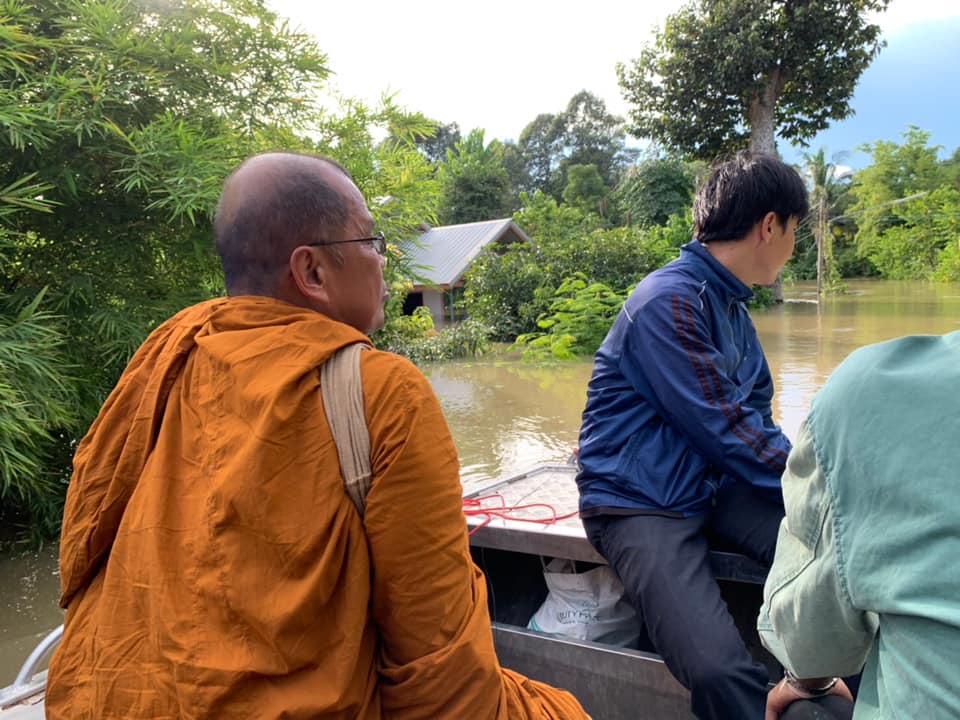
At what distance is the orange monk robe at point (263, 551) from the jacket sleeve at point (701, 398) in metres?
0.95

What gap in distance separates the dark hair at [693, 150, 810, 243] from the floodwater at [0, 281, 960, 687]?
2535 millimetres

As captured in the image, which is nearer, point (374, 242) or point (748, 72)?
point (374, 242)

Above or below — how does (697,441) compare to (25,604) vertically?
above

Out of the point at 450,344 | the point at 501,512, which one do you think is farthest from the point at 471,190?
the point at 501,512

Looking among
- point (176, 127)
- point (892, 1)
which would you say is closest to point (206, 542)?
point (176, 127)

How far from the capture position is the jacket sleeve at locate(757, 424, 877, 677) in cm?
84

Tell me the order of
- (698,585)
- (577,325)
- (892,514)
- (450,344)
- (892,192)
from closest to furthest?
1. (892,514)
2. (698,585)
3. (577,325)
4. (450,344)
5. (892,192)

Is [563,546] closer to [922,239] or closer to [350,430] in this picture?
[350,430]

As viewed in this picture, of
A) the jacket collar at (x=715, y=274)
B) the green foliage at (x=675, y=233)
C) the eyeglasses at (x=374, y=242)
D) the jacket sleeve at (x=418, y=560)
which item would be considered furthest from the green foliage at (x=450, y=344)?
the jacket sleeve at (x=418, y=560)

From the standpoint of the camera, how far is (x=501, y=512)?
2.63m

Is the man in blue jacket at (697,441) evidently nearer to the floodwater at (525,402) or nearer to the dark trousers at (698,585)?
the dark trousers at (698,585)

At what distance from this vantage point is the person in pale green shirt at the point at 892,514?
70cm

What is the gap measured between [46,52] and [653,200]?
21.8 meters

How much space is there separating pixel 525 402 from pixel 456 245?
13361mm
